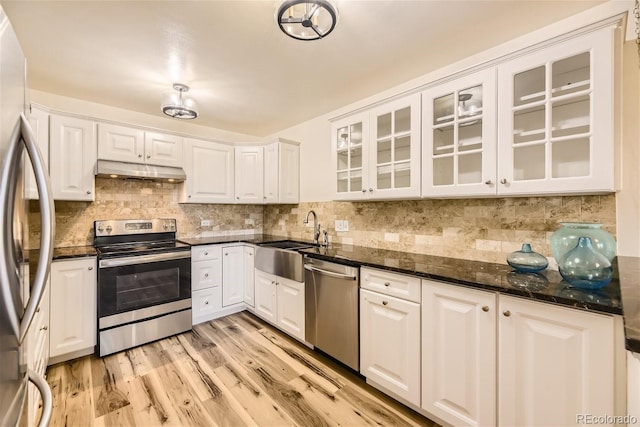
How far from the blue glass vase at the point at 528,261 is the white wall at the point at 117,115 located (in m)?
3.41

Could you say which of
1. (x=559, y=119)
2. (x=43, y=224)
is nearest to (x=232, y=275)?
(x=43, y=224)

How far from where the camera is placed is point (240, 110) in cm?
→ 315

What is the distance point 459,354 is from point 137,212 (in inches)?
132

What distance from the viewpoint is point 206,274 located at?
3.05 m

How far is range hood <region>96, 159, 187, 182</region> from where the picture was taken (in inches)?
101

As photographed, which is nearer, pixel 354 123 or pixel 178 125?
pixel 354 123

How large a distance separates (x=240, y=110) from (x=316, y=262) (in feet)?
6.61

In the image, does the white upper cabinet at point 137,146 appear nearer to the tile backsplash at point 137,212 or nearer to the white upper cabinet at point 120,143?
the white upper cabinet at point 120,143

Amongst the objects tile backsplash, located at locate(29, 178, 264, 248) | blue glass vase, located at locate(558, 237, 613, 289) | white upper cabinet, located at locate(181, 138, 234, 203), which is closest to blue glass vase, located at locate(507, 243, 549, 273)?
blue glass vase, located at locate(558, 237, 613, 289)

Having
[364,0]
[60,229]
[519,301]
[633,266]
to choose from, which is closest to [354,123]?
[364,0]

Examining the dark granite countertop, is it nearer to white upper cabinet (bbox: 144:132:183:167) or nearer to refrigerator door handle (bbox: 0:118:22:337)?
white upper cabinet (bbox: 144:132:183:167)

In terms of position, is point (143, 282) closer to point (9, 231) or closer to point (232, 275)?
point (232, 275)

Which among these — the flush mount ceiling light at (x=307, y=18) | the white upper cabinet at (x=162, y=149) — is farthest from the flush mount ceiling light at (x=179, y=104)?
the flush mount ceiling light at (x=307, y=18)

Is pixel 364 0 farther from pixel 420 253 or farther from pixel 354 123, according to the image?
pixel 420 253
